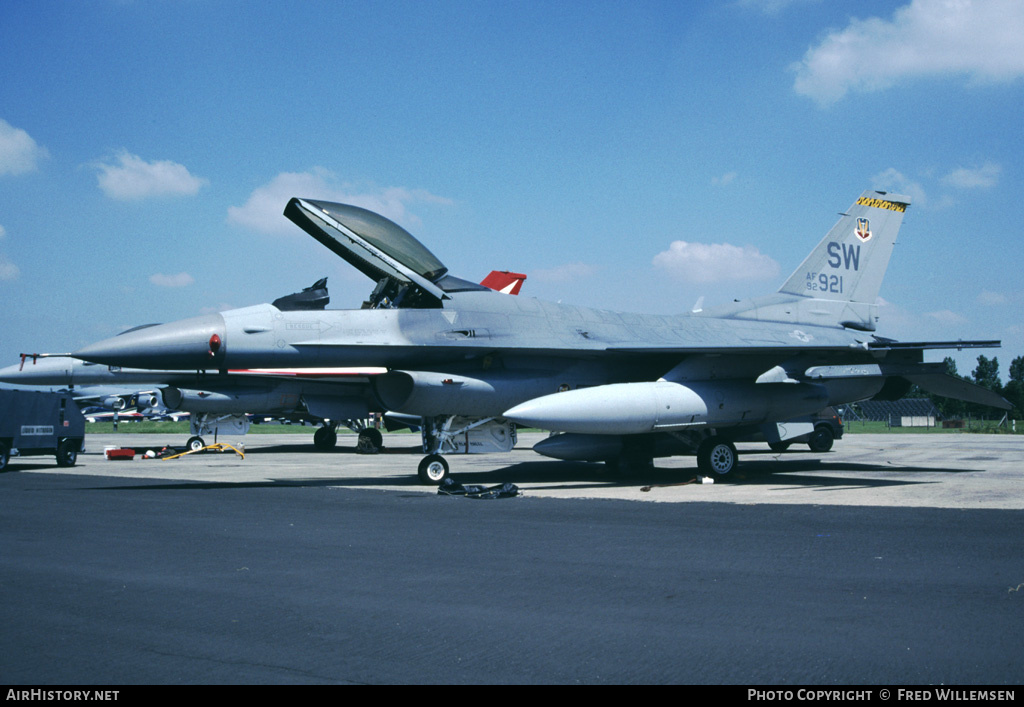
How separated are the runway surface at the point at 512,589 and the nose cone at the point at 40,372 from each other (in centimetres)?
1560

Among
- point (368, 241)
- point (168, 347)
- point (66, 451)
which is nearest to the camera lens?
point (168, 347)

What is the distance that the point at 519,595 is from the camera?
5070 mm

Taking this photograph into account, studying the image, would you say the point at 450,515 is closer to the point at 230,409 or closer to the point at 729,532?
the point at 729,532

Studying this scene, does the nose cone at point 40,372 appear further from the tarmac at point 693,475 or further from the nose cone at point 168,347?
the nose cone at point 168,347

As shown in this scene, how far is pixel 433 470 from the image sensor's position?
13266mm

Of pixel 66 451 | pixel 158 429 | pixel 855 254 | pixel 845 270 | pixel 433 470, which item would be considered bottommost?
pixel 433 470

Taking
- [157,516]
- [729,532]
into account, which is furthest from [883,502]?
[157,516]

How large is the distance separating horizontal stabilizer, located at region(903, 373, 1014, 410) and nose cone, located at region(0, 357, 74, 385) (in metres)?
23.3

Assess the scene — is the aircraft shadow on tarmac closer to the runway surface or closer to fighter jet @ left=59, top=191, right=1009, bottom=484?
fighter jet @ left=59, top=191, right=1009, bottom=484

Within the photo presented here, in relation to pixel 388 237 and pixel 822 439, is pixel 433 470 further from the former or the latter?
pixel 822 439

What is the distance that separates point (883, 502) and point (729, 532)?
387 centimetres

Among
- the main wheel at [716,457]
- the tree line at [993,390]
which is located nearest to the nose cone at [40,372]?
the main wheel at [716,457]

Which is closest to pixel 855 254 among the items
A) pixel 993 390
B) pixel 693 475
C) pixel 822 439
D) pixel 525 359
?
pixel 693 475

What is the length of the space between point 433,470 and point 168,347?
178 inches
